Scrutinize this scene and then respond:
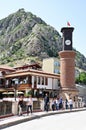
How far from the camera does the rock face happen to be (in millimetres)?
153712

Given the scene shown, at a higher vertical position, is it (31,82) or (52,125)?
(31,82)

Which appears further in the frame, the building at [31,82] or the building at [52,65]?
the building at [52,65]

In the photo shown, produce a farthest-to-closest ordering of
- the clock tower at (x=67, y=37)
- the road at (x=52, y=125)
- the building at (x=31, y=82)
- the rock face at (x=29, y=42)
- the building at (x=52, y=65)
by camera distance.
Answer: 1. the rock face at (x=29, y=42)
2. the building at (x=52, y=65)
3. the building at (x=31, y=82)
4. the clock tower at (x=67, y=37)
5. the road at (x=52, y=125)

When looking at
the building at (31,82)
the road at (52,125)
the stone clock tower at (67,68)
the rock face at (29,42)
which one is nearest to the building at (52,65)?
the building at (31,82)

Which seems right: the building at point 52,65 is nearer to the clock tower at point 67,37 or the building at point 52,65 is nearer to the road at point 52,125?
the clock tower at point 67,37

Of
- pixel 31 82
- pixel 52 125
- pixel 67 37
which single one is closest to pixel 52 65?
pixel 31 82

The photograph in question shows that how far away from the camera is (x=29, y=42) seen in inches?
6304

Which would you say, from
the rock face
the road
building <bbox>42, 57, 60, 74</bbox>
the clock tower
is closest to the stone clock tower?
the clock tower

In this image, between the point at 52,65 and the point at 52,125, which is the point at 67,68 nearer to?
the point at 52,65

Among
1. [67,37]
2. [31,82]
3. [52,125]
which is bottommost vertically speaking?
[52,125]

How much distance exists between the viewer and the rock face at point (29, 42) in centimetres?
15371

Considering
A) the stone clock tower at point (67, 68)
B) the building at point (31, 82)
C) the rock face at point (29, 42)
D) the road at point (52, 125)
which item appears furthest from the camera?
the rock face at point (29, 42)

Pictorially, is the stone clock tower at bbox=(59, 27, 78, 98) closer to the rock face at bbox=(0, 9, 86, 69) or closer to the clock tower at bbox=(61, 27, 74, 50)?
the clock tower at bbox=(61, 27, 74, 50)

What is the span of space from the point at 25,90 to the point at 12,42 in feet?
399
